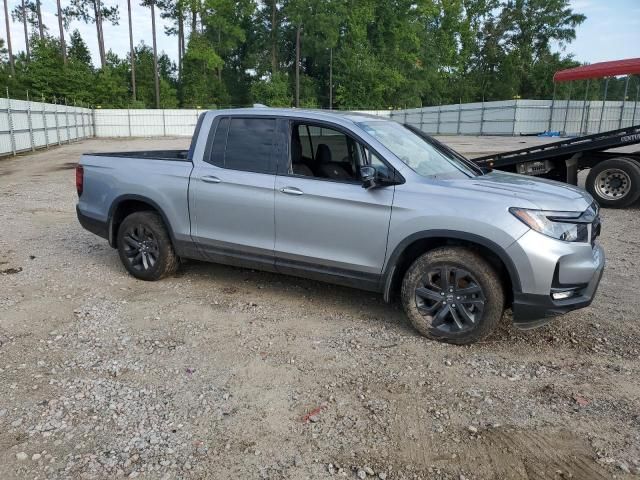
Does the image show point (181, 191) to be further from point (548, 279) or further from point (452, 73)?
point (452, 73)

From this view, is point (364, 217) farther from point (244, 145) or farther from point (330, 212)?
point (244, 145)

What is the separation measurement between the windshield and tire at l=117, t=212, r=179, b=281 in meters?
2.35

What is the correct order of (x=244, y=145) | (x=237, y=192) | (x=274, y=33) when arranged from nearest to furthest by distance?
(x=237, y=192) → (x=244, y=145) → (x=274, y=33)

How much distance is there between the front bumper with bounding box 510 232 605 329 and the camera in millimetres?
3592

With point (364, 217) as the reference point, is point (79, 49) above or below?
above

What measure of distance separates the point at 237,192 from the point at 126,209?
1605 mm

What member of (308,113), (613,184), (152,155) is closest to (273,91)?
(613,184)

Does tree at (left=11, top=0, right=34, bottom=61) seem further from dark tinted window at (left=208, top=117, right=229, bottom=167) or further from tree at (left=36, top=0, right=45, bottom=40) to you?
dark tinted window at (left=208, top=117, right=229, bottom=167)

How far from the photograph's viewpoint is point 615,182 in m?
9.55

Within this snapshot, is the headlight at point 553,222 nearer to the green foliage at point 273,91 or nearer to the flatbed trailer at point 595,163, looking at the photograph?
the flatbed trailer at point 595,163

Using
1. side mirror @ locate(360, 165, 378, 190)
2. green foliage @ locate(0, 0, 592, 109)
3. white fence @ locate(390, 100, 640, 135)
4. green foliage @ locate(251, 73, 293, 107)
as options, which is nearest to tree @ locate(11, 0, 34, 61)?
green foliage @ locate(0, 0, 592, 109)

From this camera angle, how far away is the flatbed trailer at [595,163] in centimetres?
923

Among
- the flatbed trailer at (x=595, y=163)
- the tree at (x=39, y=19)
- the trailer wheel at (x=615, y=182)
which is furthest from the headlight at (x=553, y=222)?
the tree at (x=39, y=19)

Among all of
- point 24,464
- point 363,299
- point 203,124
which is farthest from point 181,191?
point 24,464
